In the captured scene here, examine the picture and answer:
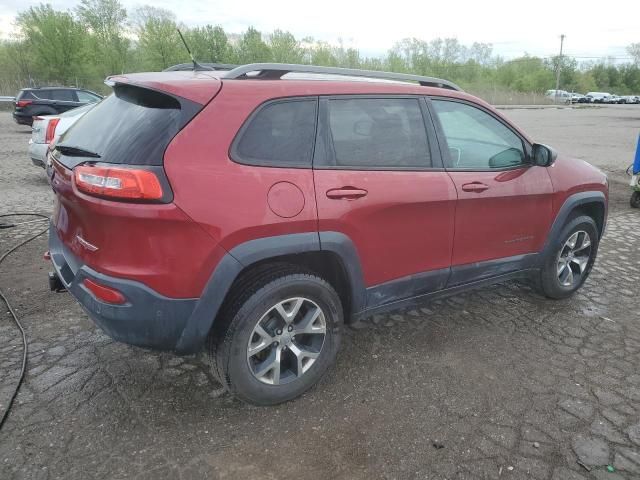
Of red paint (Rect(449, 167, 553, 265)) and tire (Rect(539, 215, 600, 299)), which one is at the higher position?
red paint (Rect(449, 167, 553, 265))

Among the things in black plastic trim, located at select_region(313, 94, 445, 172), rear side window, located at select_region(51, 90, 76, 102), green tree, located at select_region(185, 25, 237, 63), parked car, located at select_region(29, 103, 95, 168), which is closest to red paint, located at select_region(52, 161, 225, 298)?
black plastic trim, located at select_region(313, 94, 445, 172)

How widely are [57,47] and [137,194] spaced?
40.9 m

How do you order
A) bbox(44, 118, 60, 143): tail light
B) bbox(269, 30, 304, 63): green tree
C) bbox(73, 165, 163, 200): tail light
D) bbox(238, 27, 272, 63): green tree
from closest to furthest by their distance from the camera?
bbox(73, 165, 163, 200): tail light → bbox(44, 118, 60, 143): tail light → bbox(238, 27, 272, 63): green tree → bbox(269, 30, 304, 63): green tree

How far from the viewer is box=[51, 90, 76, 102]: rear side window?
1702 centimetres

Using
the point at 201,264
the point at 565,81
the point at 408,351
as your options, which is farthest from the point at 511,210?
the point at 565,81

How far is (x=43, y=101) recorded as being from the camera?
16.5m

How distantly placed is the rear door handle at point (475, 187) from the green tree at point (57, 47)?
132ft

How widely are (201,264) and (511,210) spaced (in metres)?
2.31

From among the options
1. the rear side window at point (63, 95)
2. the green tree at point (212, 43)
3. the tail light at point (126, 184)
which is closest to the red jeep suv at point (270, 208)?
the tail light at point (126, 184)

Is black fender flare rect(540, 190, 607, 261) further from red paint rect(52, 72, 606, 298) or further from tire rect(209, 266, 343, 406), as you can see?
tire rect(209, 266, 343, 406)

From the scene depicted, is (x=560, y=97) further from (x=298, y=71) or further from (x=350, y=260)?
(x=350, y=260)

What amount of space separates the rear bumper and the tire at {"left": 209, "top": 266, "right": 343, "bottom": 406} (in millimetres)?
256

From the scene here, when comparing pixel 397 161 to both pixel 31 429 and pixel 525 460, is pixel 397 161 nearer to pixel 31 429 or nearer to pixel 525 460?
pixel 525 460

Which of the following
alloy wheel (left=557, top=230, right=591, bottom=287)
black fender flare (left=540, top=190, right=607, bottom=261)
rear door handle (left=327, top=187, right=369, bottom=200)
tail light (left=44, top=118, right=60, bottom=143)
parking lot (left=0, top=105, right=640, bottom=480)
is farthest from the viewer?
tail light (left=44, top=118, right=60, bottom=143)
